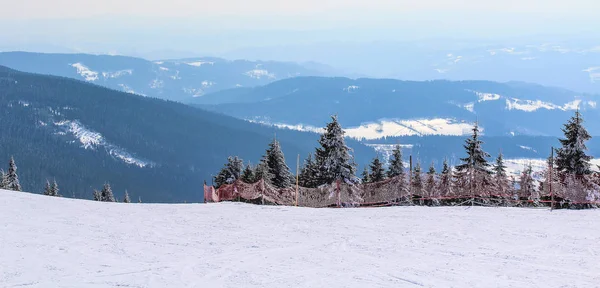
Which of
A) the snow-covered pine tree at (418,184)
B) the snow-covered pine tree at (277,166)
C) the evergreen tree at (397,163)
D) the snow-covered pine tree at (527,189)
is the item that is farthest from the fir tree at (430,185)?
the snow-covered pine tree at (277,166)

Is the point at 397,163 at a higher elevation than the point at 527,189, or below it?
higher

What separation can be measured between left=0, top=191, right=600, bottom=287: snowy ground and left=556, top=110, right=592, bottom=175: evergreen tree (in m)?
8.80

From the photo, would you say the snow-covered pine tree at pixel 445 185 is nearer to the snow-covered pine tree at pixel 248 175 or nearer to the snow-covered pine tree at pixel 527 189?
the snow-covered pine tree at pixel 527 189

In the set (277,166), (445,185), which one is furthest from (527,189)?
(277,166)

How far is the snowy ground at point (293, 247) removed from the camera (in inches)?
572

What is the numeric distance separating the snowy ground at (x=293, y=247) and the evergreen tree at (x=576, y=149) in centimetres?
880

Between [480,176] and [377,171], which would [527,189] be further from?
[377,171]

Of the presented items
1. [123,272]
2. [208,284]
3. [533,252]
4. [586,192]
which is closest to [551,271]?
[533,252]

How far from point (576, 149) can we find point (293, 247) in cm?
2204

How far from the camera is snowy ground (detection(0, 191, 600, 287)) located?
47.7 ft

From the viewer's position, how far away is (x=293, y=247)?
60.0 ft

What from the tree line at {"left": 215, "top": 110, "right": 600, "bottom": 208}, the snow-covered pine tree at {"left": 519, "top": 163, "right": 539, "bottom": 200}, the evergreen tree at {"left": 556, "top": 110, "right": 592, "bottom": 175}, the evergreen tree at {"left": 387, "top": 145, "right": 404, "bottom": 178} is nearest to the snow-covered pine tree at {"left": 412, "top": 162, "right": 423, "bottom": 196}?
the tree line at {"left": 215, "top": 110, "right": 600, "bottom": 208}

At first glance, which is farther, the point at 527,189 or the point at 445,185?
the point at 527,189

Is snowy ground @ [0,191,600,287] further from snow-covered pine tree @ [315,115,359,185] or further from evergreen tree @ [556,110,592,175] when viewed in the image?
snow-covered pine tree @ [315,115,359,185]
